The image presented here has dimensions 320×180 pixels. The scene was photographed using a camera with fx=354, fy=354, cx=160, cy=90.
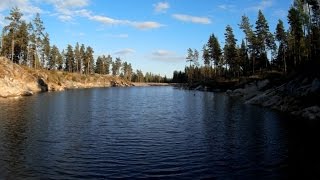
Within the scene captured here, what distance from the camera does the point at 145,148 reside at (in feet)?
100

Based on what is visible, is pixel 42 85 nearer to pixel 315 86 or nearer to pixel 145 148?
pixel 315 86

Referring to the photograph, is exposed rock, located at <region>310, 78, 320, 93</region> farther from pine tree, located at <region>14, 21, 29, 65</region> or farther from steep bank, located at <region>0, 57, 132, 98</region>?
pine tree, located at <region>14, 21, 29, 65</region>

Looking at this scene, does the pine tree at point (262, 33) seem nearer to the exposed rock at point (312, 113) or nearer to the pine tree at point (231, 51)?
the pine tree at point (231, 51)

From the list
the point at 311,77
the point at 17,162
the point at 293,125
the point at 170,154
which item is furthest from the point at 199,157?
the point at 311,77

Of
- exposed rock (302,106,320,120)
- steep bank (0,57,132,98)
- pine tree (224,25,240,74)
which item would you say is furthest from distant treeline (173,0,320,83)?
steep bank (0,57,132,98)

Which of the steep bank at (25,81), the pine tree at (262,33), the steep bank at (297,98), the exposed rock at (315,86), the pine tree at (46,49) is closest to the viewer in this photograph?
the steep bank at (297,98)

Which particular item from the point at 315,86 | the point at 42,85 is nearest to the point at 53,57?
the point at 42,85

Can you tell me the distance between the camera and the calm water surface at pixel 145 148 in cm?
2327

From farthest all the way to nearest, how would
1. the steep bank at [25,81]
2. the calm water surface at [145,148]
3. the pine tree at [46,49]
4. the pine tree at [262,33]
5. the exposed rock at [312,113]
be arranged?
the pine tree at [46,49], the pine tree at [262,33], the steep bank at [25,81], the exposed rock at [312,113], the calm water surface at [145,148]

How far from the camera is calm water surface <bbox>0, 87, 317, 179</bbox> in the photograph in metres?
23.3

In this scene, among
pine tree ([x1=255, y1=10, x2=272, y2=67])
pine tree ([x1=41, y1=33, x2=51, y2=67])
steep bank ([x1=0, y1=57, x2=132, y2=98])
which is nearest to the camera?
steep bank ([x1=0, y1=57, x2=132, y2=98])

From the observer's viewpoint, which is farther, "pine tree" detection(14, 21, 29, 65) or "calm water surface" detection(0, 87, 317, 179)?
"pine tree" detection(14, 21, 29, 65)

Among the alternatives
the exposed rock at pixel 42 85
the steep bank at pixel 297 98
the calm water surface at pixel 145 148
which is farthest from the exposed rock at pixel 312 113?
the exposed rock at pixel 42 85

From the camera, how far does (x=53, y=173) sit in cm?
2264
